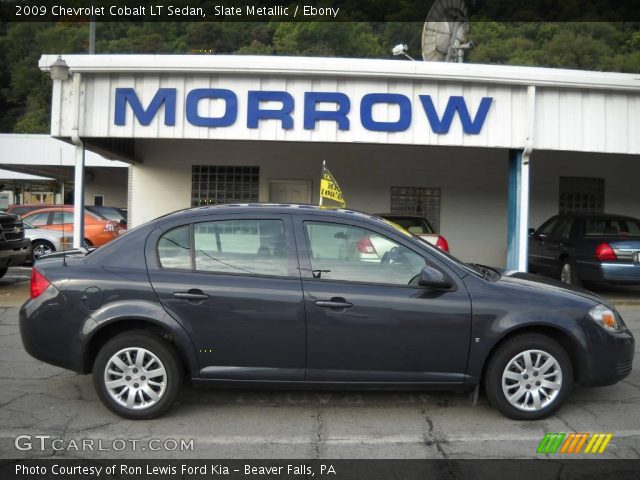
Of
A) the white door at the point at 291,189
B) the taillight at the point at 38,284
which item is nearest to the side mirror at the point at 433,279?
the taillight at the point at 38,284

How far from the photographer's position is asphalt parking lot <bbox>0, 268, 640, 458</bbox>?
12.6ft

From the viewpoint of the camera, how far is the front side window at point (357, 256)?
170 inches

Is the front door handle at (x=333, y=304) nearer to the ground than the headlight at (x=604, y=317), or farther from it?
farther from it

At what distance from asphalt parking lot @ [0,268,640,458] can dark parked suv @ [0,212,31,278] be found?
547 centimetres

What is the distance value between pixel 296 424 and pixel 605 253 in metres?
7.32

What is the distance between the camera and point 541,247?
11.5m

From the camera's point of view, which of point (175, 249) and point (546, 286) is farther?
point (546, 286)

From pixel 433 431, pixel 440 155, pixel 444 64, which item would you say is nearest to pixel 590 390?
pixel 433 431

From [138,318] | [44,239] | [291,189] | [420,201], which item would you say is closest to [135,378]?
[138,318]

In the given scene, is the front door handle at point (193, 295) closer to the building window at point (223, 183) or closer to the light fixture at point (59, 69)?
the light fixture at point (59, 69)

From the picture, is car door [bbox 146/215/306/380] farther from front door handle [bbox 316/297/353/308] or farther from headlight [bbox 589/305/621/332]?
Answer: headlight [bbox 589/305/621/332]

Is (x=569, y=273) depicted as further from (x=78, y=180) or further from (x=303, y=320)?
(x=78, y=180)

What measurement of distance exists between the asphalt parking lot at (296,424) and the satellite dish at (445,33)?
9.84 metres

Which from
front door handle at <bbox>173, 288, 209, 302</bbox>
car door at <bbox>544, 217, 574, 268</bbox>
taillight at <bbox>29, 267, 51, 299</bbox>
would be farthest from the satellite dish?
taillight at <bbox>29, 267, 51, 299</bbox>
